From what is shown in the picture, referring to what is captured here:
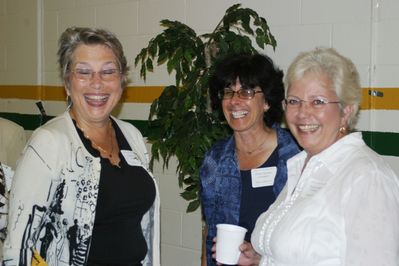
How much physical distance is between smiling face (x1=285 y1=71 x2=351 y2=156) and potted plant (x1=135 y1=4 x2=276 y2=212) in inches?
36.1

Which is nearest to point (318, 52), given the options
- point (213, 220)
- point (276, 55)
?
point (213, 220)

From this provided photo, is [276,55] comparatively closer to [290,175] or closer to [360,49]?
[360,49]

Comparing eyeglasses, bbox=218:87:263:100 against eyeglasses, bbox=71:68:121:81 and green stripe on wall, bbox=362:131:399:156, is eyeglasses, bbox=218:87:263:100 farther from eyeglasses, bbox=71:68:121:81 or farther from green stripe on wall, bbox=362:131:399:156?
green stripe on wall, bbox=362:131:399:156

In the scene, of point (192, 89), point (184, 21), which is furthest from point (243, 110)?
point (184, 21)

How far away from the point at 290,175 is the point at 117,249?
74 centimetres

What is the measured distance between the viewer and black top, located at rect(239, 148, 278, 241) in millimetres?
2256

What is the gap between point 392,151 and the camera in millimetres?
2795

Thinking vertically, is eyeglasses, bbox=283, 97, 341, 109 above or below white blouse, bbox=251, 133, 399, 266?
above

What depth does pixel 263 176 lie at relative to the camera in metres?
2.29

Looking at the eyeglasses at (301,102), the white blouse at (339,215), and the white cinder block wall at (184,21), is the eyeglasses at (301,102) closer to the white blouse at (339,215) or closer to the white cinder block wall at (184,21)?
the white blouse at (339,215)

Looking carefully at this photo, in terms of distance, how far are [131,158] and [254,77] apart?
686 millimetres

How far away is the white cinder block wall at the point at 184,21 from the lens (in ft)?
9.23

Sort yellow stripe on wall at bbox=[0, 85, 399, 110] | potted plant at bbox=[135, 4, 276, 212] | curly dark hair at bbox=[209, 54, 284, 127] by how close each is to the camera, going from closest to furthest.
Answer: curly dark hair at bbox=[209, 54, 284, 127], potted plant at bbox=[135, 4, 276, 212], yellow stripe on wall at bbox=[0, 85, 399, 110]

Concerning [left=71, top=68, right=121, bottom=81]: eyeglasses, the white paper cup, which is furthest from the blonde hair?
[left=71, top=68, right=121, bottom=81]: eyeglasses
